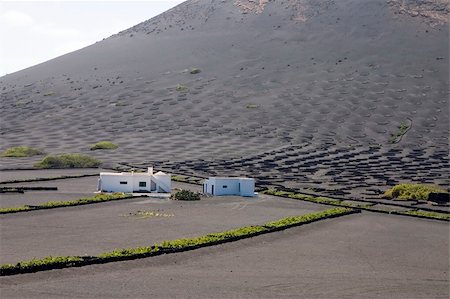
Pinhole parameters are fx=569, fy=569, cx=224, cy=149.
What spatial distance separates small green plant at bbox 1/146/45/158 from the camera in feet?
292

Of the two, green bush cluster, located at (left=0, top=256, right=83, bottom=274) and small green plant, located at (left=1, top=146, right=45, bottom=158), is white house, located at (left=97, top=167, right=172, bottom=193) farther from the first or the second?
small green plant, located at (left=1, top=146, right=45, bottom=158)

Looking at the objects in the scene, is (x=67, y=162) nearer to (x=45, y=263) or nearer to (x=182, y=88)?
(x=45, y=263)

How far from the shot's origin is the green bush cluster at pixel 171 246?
2642cm

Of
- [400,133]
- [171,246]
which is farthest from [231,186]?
[400,133]

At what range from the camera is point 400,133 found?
10088 centimetres

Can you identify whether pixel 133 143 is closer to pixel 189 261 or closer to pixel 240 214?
pixel 240 214

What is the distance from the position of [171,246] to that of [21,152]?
65.5 m

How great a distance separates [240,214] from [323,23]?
122270 mm

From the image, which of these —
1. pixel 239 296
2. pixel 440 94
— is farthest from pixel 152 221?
pixel 440 94

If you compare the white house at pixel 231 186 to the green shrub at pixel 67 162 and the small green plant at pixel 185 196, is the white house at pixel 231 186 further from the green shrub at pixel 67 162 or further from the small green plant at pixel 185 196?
the green shrub at pixel 67 162

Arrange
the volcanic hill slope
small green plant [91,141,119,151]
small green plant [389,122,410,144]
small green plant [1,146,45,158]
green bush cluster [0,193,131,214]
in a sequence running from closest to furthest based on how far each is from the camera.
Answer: green bush cluster [0,193,131,214] < the volcanic hill slope < small green plant [1,146,45,158] < small green plant [91,141,119,151] < small green plant [389,122,410,144]

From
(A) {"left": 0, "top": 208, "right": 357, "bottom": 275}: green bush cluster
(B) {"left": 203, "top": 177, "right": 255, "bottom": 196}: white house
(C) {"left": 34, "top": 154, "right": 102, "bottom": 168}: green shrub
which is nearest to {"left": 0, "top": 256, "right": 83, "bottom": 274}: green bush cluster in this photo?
(A) {"left": 0, "top": 208, "right": 357, "bottom": 275}: green bush cluster

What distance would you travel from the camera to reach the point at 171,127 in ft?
360

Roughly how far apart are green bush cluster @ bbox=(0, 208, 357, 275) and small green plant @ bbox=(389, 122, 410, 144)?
2272 inches
